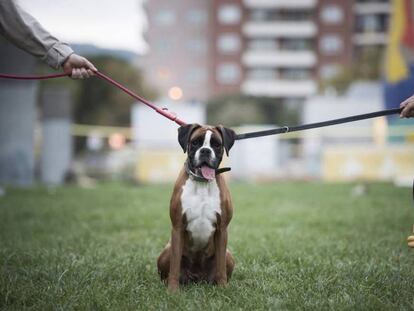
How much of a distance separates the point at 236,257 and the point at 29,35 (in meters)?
2.65

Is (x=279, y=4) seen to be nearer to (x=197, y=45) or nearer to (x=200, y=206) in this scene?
(x=197, y=45)

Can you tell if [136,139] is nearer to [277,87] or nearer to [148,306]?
[148,306]

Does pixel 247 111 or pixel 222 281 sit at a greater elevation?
pixel 247 111

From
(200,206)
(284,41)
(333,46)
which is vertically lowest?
(200,206)

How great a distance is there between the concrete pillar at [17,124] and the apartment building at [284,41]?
136 feet

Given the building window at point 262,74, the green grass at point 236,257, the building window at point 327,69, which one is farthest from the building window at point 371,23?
the green grass at point 236,257

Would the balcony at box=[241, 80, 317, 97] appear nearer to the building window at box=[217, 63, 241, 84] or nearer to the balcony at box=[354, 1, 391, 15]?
the building window at box=[217, 63, 241, 84]

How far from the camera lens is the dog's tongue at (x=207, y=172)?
3525mm

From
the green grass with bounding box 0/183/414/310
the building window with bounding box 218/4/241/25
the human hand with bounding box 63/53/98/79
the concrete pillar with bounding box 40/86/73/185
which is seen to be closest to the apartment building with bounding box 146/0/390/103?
the building window with bounding box 218/4/241/25

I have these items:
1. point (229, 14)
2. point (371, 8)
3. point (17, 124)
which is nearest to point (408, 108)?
point (17, 124)

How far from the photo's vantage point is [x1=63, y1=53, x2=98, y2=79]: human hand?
344cm

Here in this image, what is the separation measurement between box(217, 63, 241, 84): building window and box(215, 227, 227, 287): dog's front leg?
172ft

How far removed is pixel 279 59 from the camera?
5459 cm

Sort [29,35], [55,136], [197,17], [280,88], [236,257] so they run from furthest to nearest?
[197,17] → [280,88] → [55,136] → [236,257] → [29,35]
